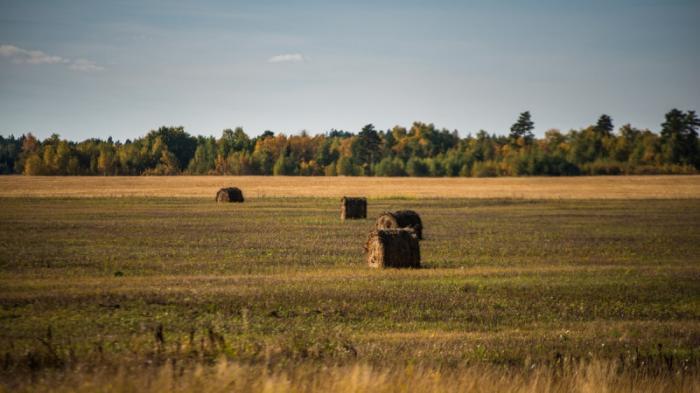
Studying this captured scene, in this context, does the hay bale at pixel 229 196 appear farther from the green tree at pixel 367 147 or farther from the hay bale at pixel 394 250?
the green tree at pixel 367 147

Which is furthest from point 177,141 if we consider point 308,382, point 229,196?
point 308,382

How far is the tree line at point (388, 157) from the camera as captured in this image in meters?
150

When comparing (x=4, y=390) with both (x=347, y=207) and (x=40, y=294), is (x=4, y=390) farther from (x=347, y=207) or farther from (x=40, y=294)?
(x=347, y=207)

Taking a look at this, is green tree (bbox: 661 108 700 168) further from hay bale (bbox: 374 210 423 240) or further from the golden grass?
hay bale (bbox: 374 210 423 240)

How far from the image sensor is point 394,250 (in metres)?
23.9

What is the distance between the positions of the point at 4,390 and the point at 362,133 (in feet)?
604

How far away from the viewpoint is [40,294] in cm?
1784

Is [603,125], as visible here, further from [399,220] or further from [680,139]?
[399,220]

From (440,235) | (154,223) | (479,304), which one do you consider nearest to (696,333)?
(479,304)

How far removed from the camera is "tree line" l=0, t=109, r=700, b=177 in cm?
14950

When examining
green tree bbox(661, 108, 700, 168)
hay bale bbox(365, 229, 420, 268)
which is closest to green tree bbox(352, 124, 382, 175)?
green tree bbox(661, 108, 700, 168)

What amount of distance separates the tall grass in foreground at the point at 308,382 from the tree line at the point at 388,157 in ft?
466

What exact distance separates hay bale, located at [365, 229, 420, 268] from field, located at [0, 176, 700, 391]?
61 cm

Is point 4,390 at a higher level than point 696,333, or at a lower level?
higher
